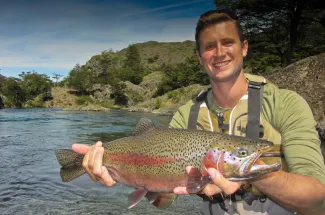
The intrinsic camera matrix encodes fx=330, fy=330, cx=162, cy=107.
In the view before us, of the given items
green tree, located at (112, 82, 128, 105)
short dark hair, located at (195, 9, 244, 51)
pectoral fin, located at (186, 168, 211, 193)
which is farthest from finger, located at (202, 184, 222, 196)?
green tree, located at (112, 82, 128, 105)

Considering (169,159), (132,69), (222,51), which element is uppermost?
(132,69)

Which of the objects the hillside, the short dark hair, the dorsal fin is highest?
the hillside

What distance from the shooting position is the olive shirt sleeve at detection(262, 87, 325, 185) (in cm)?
276

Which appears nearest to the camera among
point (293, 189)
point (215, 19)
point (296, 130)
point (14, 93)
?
point (293, 189)

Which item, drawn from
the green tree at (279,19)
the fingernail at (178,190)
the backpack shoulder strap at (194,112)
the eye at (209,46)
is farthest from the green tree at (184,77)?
the fingernail at (178,190)

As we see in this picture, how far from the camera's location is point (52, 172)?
33.5 ft

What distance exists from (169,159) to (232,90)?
3.44 ft

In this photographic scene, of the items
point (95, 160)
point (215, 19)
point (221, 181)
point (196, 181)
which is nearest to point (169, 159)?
point (196, 181)

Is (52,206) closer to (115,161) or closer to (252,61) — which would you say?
(115,161)

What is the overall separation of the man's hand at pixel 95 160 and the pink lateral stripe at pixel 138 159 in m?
0.11

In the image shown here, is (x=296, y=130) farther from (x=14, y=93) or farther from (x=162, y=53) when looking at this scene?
(x=162, y=53)

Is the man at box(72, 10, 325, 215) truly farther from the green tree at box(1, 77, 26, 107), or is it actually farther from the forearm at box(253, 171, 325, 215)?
the green tree at box(1, 77, 26, 107)

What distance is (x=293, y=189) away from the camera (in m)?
2.53

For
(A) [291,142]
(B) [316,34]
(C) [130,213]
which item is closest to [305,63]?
(C) [130,213]
